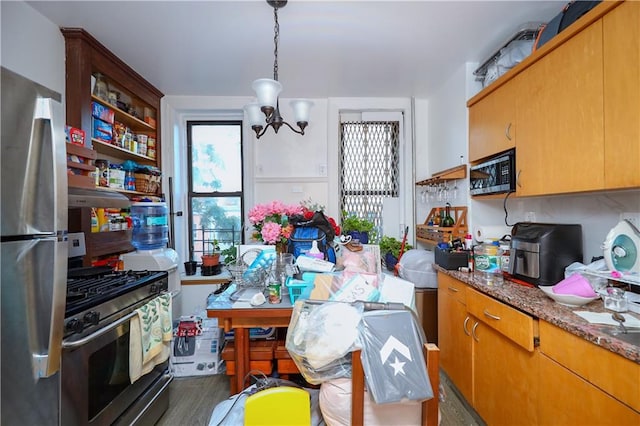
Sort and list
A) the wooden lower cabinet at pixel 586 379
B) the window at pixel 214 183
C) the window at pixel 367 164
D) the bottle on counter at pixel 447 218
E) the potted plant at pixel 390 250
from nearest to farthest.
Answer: the wooden lower cabinet at pixel 586 379, the bottle on counter at pixel 447 218, the potted plant at pixel 390 250, the window at pixel 367 164, the window at pixel 214 183

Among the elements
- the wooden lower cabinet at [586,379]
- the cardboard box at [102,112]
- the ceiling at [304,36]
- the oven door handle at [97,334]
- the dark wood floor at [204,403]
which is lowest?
the dark wood floor at [204,403]

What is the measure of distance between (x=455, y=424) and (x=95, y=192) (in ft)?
7.90

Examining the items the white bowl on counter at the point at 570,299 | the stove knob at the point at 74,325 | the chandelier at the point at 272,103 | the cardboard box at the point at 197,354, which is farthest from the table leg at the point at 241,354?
the white bowl on counter at the point at 570,299

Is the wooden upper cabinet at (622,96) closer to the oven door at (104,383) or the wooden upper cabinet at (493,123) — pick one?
the wooden upper cabinet at (493,123)

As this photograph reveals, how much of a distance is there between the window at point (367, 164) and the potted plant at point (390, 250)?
44cm

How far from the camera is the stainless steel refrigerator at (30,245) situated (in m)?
0.86

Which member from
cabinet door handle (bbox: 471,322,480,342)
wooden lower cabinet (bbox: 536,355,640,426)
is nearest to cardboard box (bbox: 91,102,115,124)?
cabinet door handle (bbox: 471,322,480,342)

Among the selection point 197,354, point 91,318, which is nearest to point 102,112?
point 91,318

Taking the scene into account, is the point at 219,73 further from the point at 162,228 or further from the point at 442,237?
the point at 442,237

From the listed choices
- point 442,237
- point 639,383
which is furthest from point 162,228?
point 639,383

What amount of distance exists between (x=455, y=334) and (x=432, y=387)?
104 centimetres

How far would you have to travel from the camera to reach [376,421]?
1.02 metres

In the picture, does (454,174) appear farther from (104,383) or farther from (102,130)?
(102,130)

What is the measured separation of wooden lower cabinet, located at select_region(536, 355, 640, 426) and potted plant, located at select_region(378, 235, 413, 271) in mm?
1595
